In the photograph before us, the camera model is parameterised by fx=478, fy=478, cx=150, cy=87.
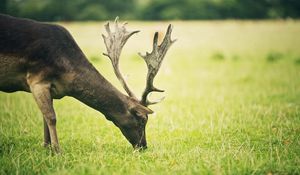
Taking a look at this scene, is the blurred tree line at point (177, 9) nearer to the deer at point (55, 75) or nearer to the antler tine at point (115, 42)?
the antler tine at point (115, 42)

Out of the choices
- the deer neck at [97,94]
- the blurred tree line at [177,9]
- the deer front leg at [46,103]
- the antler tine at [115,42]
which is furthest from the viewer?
the blurred tree line at [177,9]

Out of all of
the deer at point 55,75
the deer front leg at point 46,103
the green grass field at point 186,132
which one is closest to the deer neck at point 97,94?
the deer at point 55,75

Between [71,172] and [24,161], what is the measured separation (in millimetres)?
852

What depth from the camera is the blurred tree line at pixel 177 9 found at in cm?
6145

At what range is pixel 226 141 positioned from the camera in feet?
24.8

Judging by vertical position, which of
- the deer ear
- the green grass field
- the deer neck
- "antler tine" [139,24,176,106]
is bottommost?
the green grass field

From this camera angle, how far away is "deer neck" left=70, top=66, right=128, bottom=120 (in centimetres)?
692

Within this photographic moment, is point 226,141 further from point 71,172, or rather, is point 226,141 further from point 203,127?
point 71,172

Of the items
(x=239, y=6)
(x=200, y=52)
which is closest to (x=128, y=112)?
(x=200, y=52)

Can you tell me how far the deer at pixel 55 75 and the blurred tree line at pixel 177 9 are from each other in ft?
163

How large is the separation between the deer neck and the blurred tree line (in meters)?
49.7

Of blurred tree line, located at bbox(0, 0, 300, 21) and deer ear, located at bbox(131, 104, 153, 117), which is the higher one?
blurred tree line, located at bbox(0, 0, 300, 21)

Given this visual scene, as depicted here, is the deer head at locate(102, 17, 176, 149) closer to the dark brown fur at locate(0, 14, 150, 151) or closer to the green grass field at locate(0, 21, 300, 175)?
the dark brown fur at locate(0, 14, 150, 151)

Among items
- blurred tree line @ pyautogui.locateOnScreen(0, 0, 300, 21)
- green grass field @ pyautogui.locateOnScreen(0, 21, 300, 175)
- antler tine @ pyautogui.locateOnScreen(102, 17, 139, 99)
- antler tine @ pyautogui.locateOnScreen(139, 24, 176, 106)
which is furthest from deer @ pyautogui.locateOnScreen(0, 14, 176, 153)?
blurred tree line @ pyautogui.locateOnScreen(0, 0, 300, 21)
